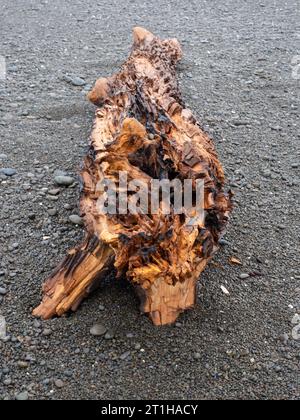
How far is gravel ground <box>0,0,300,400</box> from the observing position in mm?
2090

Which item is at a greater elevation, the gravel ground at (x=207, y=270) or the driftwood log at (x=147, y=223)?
the driftwood log at (x=147, y=223)

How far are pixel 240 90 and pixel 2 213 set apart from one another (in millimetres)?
2210

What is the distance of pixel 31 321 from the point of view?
2.26 m

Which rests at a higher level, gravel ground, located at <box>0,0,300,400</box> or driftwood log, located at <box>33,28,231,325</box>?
driftwood log, located at <box>33,28,231,325</box>

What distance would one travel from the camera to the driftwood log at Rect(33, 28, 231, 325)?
2074 mm

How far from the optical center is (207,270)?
2.55m

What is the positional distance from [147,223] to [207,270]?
539 mm

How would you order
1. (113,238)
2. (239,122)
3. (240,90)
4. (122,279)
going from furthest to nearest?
(240,90)
(239,122)
(122,279)
(113,238)

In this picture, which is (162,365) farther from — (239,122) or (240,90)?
(240,90)

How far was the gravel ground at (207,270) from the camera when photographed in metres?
2.09

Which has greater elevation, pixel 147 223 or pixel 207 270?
pixel 147 223

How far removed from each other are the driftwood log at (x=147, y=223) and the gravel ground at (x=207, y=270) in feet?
0.34

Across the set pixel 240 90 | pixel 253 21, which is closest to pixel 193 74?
pixel 240 90

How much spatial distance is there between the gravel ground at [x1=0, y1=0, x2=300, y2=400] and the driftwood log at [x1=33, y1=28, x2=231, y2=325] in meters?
0.10
